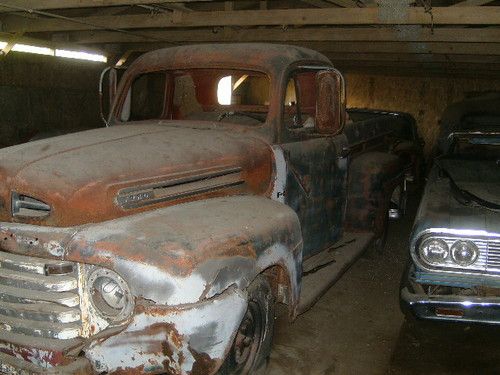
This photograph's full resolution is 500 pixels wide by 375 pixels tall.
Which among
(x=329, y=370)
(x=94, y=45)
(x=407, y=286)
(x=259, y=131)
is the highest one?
(x=94, y=45)

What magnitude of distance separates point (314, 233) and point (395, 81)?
12.1m

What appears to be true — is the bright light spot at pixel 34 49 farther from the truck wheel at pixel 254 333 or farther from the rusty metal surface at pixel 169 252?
the truck wheel at pixel 254 333

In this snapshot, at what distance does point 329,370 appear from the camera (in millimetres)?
3320

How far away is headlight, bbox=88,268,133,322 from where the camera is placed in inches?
83.4

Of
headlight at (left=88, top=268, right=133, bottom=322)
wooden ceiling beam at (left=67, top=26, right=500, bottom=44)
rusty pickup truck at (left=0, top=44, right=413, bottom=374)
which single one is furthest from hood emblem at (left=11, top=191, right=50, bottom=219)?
wooden ceiling beam at (left=67, top=26, right=500, bottom=44)

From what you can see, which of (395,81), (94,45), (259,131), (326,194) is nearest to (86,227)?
(259,131)

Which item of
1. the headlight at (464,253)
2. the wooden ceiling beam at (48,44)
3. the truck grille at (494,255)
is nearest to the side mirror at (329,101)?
the headlight at (464,253)

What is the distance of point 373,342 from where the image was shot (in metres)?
3.75

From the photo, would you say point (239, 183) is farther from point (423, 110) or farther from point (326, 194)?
point (423, 110)

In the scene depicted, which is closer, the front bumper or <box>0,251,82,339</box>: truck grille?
the front bumper

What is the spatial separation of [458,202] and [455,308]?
847mm

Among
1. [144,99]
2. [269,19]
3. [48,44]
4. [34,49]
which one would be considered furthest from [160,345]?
[34,49]

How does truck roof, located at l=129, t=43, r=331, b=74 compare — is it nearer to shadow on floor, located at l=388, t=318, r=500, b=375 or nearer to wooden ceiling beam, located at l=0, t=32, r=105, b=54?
shadow on floor, located at l=388, t=318, r=500, b=375

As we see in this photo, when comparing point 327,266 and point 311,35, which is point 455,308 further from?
point 311,35
